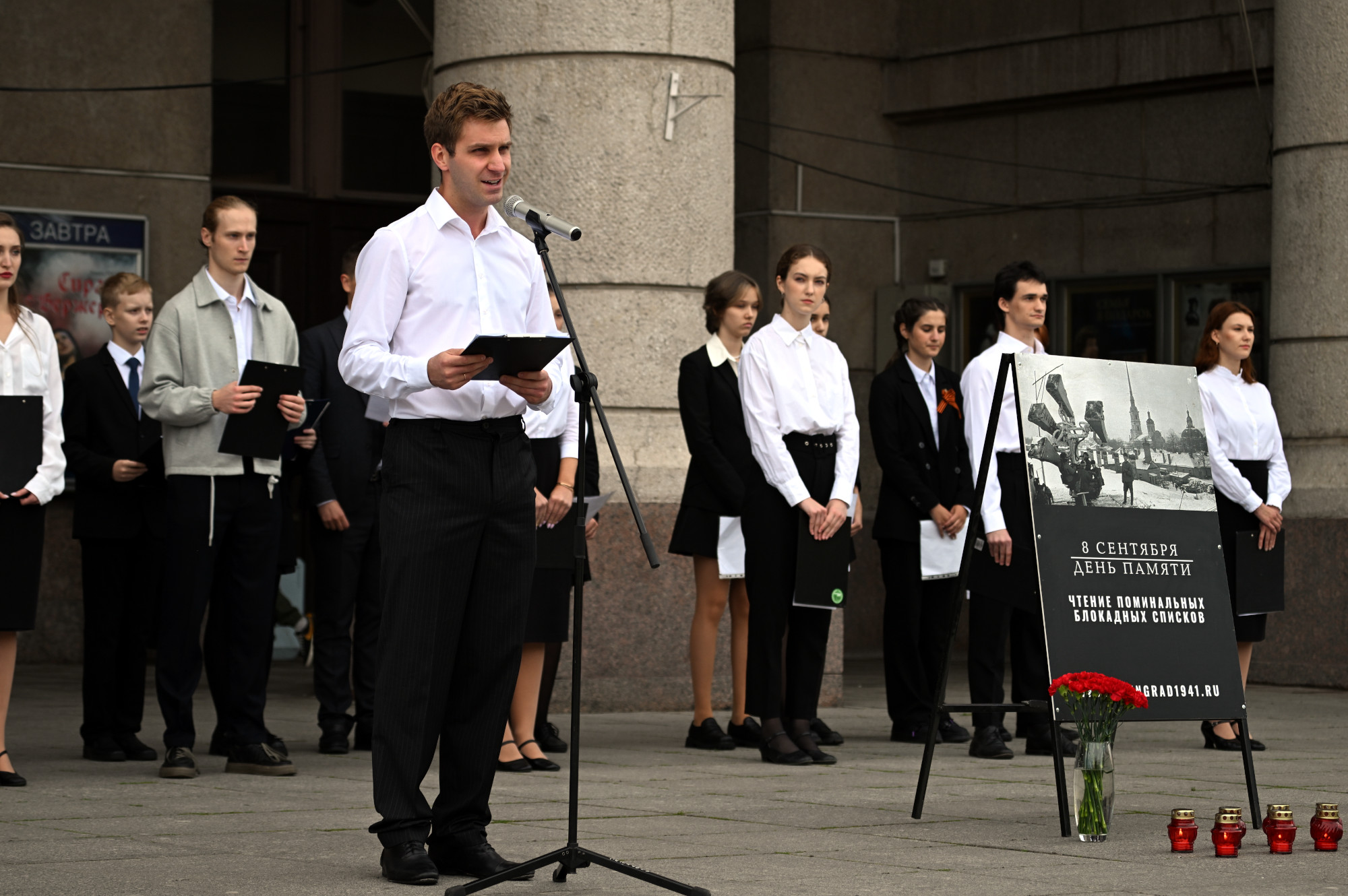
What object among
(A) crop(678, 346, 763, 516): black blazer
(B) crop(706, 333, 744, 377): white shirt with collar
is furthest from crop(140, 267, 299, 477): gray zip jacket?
(B) crop(706, 333, 744, 377): white shirt with collar

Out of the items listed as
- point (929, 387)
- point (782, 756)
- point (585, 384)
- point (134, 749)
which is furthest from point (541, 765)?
point (585, 384)

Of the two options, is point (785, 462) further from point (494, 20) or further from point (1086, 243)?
point (1086, 243)

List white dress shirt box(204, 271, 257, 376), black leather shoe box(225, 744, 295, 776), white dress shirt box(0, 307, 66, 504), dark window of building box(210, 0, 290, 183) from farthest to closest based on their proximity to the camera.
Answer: dark window of building box(210, 0, 290, 183) → white dress shirt box(204, 271, 257, 376) → black leather shoe box(225, 744, 295, 776) → white dress shirt box(0, 307, 66, 504)

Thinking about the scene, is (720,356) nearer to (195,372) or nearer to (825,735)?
(825,735)

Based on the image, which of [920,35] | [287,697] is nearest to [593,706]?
[287,697]

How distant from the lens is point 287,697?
11.1 metres

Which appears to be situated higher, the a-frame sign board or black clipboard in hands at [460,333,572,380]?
black clipboard in hands at [460,333,572,380]

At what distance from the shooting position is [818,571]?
816 centimetres

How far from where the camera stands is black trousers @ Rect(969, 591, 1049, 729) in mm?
8406

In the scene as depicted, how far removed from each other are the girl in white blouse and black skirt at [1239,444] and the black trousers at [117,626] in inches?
191

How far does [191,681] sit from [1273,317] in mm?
7841

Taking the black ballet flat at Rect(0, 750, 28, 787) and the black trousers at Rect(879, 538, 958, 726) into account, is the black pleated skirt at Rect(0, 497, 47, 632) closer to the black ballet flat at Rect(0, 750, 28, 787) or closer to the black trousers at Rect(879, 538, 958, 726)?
the black ballet flat at Rect(0, 750, 28, 787)

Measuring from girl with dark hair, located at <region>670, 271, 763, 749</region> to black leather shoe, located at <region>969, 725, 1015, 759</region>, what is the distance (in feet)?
3.47

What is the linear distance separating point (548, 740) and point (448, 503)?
3.68 meters
